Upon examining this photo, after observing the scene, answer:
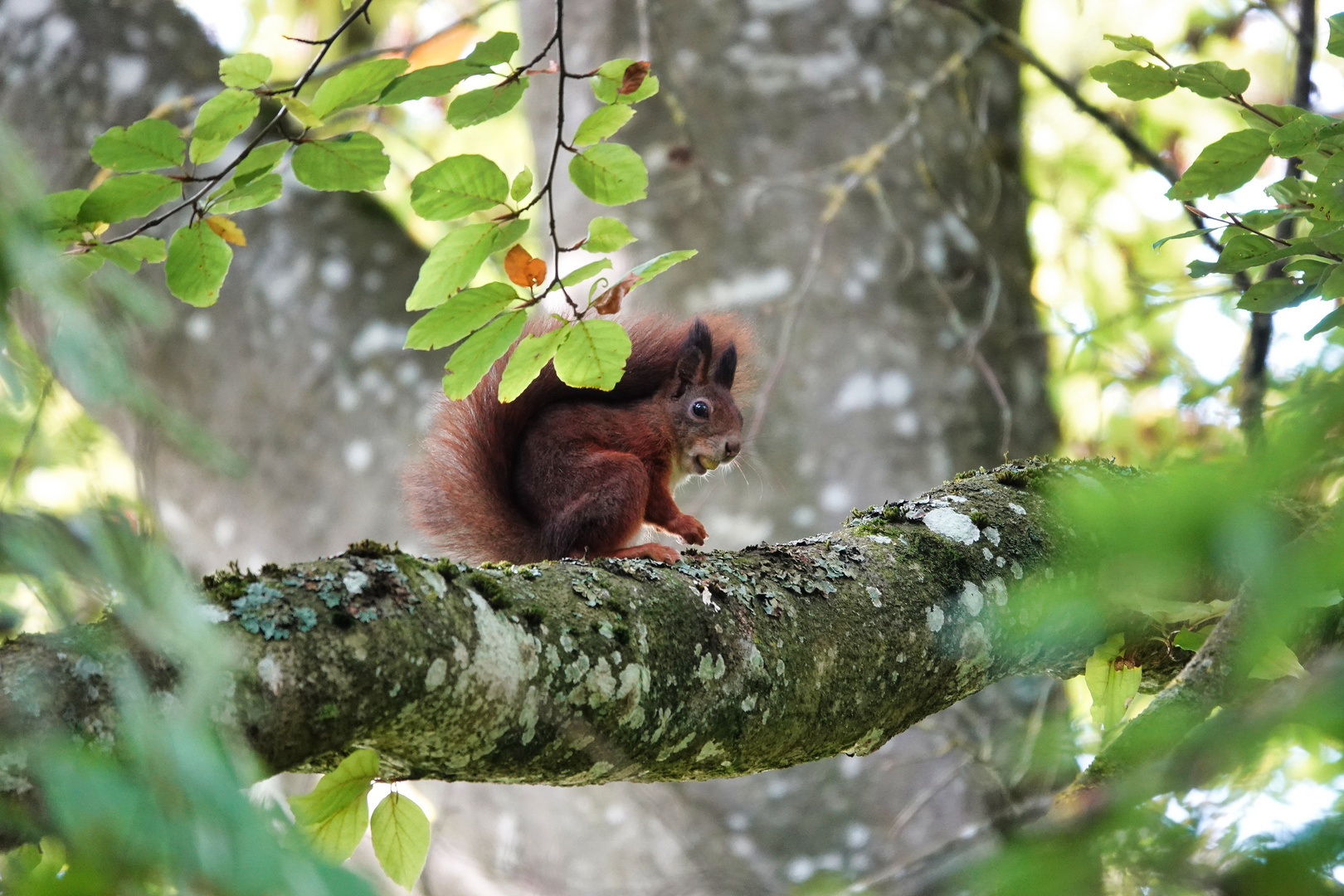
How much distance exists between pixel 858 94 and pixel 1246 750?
2.64m

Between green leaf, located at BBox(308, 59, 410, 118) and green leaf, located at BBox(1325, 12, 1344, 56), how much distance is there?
2.88ft

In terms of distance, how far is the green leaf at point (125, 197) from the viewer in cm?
99

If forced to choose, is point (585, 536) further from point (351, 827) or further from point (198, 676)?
point (198, 676)

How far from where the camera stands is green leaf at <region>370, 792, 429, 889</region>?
0.92 metres

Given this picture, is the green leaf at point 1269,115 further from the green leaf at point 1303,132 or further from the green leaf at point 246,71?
the green leaf at point 246,71

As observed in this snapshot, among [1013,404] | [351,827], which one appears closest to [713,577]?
[351,827]

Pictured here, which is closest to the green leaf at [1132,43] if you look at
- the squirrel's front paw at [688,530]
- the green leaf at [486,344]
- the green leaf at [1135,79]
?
Result: the green leaf at [1135,79]

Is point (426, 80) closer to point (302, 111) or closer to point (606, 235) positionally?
point (302, 111)

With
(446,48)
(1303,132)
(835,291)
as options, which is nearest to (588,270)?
(1303,132)

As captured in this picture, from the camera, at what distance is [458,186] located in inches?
40.8

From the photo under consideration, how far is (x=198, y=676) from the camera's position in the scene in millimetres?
595

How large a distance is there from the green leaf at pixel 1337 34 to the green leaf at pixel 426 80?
797 millimetres

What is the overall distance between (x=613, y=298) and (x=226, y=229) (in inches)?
20.6

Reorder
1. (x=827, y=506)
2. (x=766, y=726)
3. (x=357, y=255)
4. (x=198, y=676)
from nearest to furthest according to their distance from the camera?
(x=198, y=676), (x=766, y=726), (x=827, y=506), (x=357, y=255)
